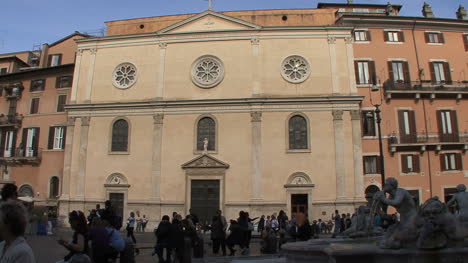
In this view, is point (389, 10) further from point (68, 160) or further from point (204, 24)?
point (68, 160)

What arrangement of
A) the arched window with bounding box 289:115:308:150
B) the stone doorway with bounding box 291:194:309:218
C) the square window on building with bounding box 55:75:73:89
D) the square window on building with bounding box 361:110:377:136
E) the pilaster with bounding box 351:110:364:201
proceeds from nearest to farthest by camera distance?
1. the pilaster with bounding box 351:110:364:201
2. the stone doorway with bounding box 291:194:309:218
3. the arched window with bounding box 289:115:308:150
4. the square window on building with bounding box 361:110:377:136
5. the square window on building with bounding box 55:75:73:89

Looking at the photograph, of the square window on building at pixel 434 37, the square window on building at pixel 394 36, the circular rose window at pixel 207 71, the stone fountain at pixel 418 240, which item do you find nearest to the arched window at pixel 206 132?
the circular rose window at pixel 207 71

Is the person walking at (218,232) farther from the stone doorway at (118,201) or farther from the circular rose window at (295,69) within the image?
the circular rose window at (295,69)

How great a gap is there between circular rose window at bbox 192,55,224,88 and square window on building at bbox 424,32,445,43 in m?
15.0

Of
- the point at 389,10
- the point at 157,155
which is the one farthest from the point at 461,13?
the point at 157,155

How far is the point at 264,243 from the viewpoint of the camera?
44.2 feet

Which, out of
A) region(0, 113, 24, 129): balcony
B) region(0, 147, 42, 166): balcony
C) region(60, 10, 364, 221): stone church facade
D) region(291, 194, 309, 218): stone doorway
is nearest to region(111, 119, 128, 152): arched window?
region(60, 10, 364, 221): stone church facade

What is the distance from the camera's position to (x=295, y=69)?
1036 inches

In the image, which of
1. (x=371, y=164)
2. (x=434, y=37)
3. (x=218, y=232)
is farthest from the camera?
(x=434, y=37)

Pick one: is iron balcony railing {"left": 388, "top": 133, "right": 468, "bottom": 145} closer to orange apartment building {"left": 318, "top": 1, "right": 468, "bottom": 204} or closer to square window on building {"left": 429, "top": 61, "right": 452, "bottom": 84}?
orange apartment building {"left": 318, "top": 1, "right": 468, "bottom": 204}

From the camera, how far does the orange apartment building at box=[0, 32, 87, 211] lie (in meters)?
28.9

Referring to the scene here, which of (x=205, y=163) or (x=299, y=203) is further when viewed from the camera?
(x=205, y=163)

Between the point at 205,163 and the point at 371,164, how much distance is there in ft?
35.6

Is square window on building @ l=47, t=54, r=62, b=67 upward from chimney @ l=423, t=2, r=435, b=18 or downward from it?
downward
